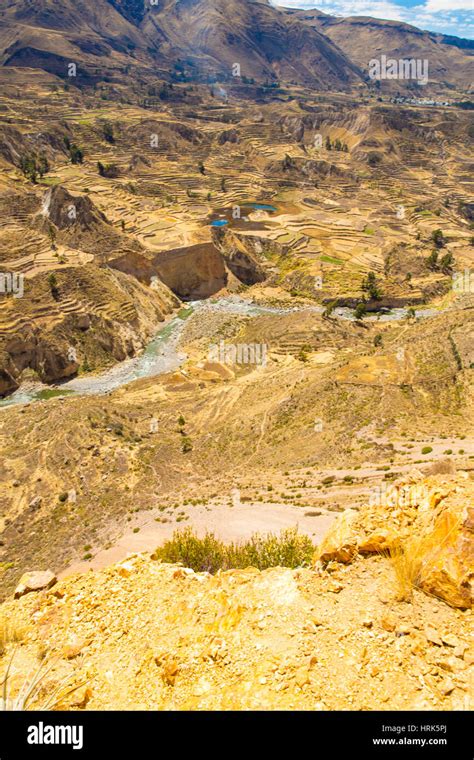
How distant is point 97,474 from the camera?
1136 inches

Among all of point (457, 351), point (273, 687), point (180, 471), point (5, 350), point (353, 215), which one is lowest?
point (180, 471)

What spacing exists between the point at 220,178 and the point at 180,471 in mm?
80091

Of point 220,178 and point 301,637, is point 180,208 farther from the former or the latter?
point 301,637

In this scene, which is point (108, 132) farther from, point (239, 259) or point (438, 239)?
point (438, 239)

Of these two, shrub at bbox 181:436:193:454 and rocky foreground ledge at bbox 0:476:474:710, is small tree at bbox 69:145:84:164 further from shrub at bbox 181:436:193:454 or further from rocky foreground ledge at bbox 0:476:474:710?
rocky foreground ledge at bbox 0:476:474:710

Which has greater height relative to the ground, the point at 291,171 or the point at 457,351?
the point at 291,171

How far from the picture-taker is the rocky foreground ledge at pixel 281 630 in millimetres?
7410

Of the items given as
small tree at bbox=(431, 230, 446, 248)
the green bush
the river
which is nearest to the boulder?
the green bush

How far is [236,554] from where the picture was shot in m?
15.9

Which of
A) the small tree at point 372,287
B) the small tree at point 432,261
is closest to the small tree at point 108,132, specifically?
the small tree at point 372,287

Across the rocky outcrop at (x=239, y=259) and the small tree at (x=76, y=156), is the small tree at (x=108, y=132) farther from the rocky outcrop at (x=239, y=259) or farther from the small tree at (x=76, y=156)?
the rocky outcrop at (x=239, y=259)

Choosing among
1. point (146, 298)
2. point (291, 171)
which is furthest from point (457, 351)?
point (291, 171)

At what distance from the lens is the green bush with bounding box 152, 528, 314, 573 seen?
1509 centimetres

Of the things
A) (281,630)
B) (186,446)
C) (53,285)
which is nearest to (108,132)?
(53,285)
